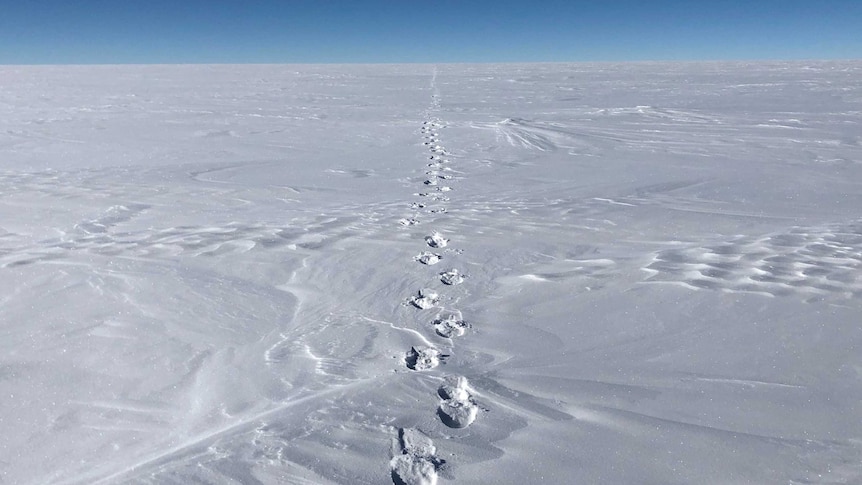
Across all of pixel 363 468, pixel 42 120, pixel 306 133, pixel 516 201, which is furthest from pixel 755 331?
pixel 42 120

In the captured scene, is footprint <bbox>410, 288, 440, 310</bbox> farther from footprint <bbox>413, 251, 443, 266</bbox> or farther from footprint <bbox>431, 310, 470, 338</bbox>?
footprint <bbox>413, 251, 443, 266</bbox>

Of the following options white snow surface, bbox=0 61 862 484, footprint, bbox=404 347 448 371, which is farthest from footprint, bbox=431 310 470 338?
footprint, bbox=404 347 448 371

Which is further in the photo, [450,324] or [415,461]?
[450,324]

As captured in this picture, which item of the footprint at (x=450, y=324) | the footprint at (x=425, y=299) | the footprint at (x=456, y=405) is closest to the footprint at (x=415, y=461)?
the footprint at (x=456, y=405)

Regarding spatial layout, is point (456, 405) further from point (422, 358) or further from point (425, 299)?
point (425, 299)

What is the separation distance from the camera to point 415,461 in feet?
6.29

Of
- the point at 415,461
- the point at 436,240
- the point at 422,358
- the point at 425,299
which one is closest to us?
the point at 415,461

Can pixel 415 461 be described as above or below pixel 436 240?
below

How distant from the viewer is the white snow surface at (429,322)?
1.95 meters

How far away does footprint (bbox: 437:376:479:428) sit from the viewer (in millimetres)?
2115

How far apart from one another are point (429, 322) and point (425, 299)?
0.29 meters

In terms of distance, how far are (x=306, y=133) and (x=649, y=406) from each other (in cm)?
805

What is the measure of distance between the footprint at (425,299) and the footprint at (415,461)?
1.11 m

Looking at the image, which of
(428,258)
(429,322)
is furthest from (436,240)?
(429,322)
